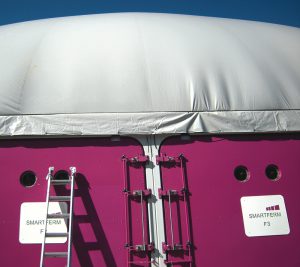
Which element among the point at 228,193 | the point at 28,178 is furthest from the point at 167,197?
the point at 28,178

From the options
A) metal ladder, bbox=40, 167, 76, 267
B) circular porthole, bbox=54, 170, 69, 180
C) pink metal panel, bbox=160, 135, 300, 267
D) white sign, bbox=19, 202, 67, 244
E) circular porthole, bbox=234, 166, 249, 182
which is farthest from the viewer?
circular porthole, bbox=234, 166, 249, 182

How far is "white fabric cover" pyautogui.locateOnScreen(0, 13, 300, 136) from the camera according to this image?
3887mm

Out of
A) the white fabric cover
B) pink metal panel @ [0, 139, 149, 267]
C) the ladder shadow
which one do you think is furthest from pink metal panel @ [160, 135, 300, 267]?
the ladder shadow

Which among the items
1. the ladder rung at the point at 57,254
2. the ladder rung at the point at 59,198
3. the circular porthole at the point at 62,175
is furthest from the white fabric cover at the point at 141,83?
the ladder rung at the point at 57,254

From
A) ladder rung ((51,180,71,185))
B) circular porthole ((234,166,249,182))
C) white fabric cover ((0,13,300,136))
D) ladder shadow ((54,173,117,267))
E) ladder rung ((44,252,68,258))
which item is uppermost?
white fabric cover ((0,13,300,136))

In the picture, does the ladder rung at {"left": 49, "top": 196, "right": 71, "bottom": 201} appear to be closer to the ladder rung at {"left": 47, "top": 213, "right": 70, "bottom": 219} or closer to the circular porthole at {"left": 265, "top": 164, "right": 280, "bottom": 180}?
the ladder rung at {"left": 47, "top": 213, "right": 70, "bottom": 219}

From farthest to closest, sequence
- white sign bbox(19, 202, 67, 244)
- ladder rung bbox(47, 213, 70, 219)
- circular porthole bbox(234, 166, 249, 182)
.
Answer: circular porthole bbox(234, 166, 249, 182) < white sign bbox(19, 202, 67, 244) < ladder rung bbox(47, 213, 70, 219)

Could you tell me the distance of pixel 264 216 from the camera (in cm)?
382

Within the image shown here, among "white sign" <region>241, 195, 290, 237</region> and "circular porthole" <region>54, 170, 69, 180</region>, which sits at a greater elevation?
"circular porthole" <region>54, 170, 69, 180</region>

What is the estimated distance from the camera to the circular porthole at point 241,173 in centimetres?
399

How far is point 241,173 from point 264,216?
526 mm

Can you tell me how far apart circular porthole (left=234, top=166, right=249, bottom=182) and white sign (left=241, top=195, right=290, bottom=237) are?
0.23 meters

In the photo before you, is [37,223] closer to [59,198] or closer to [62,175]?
[59,198]

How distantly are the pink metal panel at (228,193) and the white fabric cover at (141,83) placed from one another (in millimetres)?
212
